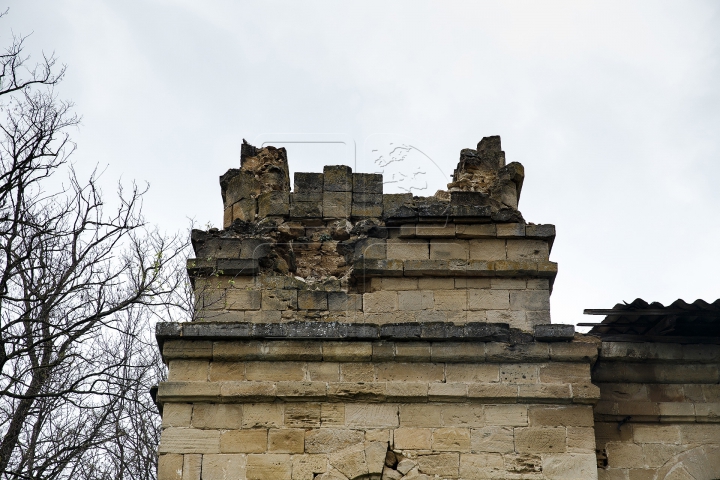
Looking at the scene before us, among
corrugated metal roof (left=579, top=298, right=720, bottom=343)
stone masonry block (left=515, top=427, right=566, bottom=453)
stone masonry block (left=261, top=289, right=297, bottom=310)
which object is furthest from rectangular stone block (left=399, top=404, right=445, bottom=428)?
corrugated metal roof (left=579, top=298, right=720, bottom=343)

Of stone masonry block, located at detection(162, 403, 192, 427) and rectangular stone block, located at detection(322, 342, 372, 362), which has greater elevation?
rectangular stone block, located at detection(322, 342, 372, 362)

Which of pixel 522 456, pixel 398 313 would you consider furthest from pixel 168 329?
pixel 522 456

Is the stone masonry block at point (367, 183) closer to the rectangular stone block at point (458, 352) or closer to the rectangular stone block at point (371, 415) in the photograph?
the rectangular stone block at point (458, 352)

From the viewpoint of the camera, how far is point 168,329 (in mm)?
7496

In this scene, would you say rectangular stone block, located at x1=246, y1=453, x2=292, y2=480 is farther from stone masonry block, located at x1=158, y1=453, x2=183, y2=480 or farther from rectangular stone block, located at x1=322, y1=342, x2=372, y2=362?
rectangular stone block, located at x1=322, y1=342, x2=372, y2=362

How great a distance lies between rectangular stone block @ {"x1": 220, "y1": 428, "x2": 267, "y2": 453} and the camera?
23.6 feet

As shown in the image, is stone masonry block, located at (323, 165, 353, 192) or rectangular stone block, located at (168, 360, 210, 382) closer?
rectangular stone block, located at (168, 360, 210, 382)

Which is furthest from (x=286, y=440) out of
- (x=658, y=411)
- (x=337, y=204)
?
(x=658, y=411)

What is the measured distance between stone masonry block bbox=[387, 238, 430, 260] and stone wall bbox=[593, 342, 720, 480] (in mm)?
1811

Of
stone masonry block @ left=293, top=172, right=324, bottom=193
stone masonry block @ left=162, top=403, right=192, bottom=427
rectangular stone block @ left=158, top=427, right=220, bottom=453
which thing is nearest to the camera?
rectangular stone block @ left=158, top=427, right=220, bottom=453

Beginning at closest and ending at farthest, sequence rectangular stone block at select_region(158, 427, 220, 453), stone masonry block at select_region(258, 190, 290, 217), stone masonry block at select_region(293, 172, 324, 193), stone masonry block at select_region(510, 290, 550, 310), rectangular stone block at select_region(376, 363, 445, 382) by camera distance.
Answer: rectangular stone block at select_region(158, 427, 220, 453) < rectangular stone block at select_region(376, 363, 445, 382) < stone masonry block at select_region(510, 290, 550, 310) < stone masonry block at select_region(258, 190, 290, 217) < stone masonry block at select_region(293, 172, 324, 193)

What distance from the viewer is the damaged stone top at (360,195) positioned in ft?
26.6

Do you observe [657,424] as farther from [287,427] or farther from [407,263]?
[287,427]

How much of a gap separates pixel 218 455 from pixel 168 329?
3.72ft
